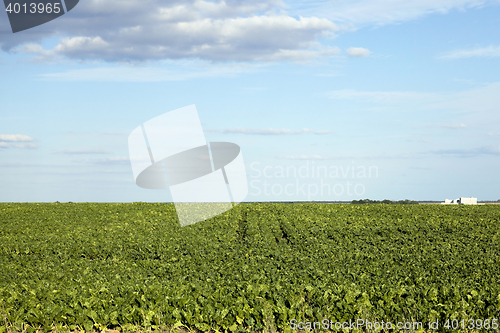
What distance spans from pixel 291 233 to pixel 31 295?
38.9ft

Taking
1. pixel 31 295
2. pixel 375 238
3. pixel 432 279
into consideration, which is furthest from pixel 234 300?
pixel 375 238

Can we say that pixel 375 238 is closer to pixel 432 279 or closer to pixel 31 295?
pixel 432 279

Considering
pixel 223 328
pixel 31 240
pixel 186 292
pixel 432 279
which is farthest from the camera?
pixel 31 240

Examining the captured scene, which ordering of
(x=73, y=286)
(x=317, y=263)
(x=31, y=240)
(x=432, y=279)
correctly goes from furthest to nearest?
(x=31, y=240) < (x=317, y=263) < (x=432, y=279) < (x=73, y=286)

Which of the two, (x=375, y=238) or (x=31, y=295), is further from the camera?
(x=375, y=238)

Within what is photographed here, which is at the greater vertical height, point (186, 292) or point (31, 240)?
point (186, 292)

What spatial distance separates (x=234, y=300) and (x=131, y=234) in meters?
11.4

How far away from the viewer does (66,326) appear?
24.8 ft

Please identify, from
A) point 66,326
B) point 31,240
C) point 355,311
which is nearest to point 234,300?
point 355,311

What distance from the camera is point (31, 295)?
324 inches

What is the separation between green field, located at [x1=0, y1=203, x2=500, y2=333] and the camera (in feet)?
24.4

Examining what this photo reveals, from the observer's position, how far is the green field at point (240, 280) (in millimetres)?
7445

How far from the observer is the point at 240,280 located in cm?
958

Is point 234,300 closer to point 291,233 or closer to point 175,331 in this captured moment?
point 175,331
